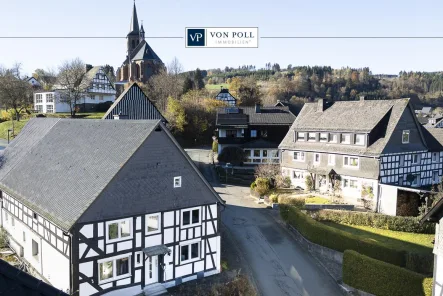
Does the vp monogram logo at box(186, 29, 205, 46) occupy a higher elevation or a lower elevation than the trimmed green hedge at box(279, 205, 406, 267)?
higher

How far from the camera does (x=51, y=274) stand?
767 inches

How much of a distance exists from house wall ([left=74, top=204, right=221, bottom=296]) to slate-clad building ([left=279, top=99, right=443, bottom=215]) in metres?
17.8

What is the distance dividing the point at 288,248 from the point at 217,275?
6.56 meters

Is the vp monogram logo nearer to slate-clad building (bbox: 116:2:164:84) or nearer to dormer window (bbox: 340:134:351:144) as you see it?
dormer window (bbox: 340:134:351:144)

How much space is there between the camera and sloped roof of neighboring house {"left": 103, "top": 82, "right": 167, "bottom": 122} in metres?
33.4

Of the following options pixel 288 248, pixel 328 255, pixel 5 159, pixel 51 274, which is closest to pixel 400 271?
pixel 328 255

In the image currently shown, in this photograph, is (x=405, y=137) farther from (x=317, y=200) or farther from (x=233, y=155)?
(x=233, y=155)

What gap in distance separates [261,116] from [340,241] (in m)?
31.5

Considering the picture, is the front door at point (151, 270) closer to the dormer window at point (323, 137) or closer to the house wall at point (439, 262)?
the house wall at point (439, 262)

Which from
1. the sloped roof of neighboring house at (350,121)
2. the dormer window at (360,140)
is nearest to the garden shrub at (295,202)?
the sloped roof of neighboring house at (350,121)

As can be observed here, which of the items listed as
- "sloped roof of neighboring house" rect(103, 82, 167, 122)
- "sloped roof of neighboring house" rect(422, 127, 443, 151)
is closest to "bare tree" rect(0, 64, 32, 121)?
"sloped roof of neighboring house" rect(103, 82, 167, 122)

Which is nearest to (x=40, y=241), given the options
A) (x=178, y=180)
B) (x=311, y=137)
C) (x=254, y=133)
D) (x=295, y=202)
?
(x=178, y=180)

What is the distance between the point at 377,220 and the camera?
95.5 ft

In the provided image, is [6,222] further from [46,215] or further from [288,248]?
[288,248]
